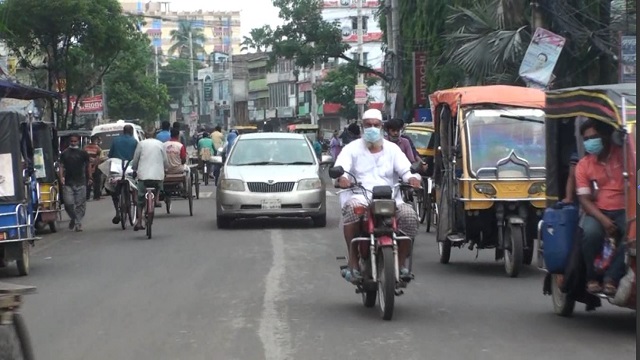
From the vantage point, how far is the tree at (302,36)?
62062 mm

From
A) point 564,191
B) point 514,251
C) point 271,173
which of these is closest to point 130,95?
point 271,173

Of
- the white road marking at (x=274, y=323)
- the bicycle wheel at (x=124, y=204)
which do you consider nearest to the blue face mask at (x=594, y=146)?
the white road marking at (x=274, y=323)

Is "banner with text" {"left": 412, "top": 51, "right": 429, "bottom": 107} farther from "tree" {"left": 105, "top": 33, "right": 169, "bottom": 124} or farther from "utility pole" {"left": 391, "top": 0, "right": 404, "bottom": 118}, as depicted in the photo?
"tree" {"left": 105, "top": 33, "right": 169, "bottom": 124}

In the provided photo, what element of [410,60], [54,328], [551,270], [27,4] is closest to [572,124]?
[551,270]

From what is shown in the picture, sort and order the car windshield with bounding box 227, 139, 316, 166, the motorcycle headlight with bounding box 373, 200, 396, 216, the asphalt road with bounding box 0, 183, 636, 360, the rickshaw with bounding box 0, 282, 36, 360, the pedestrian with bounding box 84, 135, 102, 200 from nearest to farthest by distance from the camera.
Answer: the rickshaw with bounding box 0, 282, 36, 360 < the asphalt road with bounding box 0, 183, 636, 360 < the motorcycle headlight with bounding box 373, 200, 396, 216 < the car windshield with bounding box 227, 139, 316, 166 < the pedestrian with bounding box 84, 135, 102, 200

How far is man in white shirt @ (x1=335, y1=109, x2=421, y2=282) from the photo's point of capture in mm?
10695

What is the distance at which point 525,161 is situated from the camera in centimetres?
1440

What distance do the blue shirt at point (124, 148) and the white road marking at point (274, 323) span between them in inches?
301

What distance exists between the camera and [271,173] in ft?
68.2

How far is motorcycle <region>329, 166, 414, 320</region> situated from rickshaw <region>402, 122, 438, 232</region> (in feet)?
26.5

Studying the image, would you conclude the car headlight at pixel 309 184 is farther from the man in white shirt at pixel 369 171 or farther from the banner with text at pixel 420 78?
the banner with text at pixel 420 78

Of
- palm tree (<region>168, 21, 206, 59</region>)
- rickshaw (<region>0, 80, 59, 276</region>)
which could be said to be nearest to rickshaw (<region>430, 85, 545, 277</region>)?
rickshaw (<region>0, 80, 59, 276</region>)

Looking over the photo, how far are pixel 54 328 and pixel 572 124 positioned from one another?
5.45m

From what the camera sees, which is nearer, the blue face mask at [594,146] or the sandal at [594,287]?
the sandal at [594,287]
